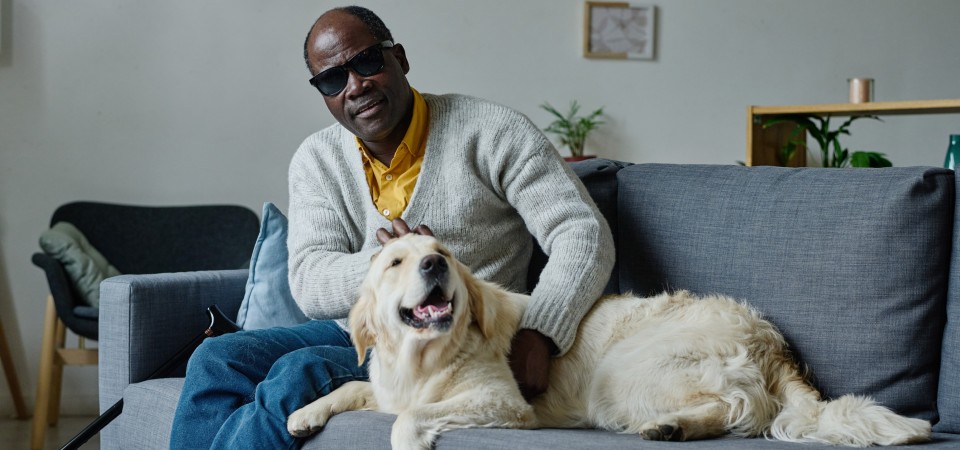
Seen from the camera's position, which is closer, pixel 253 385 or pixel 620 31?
pixel 253 385

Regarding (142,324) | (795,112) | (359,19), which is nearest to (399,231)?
(359,19)

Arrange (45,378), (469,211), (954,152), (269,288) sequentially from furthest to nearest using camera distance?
1. (45,378)
2. (954,152)
3. (269,288)
4. (469,211)

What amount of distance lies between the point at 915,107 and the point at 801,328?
1.87m

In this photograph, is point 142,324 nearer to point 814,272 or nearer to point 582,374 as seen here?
point 582,374

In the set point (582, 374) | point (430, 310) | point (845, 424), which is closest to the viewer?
point (845, 424)

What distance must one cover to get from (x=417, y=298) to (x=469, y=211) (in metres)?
0.53

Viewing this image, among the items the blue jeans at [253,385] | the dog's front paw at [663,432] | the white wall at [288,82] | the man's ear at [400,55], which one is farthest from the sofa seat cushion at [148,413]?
the white wall at [288,82]

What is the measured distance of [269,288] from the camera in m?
2.68

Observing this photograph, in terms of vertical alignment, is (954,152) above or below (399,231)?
above

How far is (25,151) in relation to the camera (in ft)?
14.9

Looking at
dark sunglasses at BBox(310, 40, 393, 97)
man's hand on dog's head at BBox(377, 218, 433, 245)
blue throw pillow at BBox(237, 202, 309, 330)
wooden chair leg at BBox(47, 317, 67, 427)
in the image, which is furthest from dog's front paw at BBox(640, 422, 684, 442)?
wooden chair leg at BBox(47, 317, 67, 427)

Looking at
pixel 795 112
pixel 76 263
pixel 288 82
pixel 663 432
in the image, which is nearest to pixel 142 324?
pixel 663 432

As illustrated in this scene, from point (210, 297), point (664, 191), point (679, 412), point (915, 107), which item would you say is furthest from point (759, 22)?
point (679, 412)

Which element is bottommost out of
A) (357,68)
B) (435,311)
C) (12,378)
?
(12,378)
